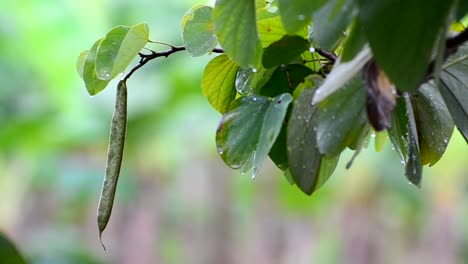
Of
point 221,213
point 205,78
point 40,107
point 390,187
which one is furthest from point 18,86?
point 205,78

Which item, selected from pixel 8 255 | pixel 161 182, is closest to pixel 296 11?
pixel 8 255

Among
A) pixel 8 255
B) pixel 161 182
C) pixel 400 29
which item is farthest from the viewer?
pixel 161 182

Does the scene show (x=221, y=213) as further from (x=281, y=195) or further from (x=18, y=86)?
(x=18, y=86)

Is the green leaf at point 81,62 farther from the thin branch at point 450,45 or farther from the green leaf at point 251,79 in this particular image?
the thin branch at point 450,45

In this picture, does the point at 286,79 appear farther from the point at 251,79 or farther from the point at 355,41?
the point at 355,41

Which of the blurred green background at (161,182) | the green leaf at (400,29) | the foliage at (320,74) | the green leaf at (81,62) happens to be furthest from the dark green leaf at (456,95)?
the blurred green background at (161,182)

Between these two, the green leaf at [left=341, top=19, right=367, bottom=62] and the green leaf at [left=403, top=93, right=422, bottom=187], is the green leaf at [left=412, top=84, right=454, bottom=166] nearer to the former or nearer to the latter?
the green leaf at [left=403, top=93, right=422, bottom=187]

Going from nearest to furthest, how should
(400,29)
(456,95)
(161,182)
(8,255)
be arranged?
(400,29), (456,95), (8,255), (161,182)
